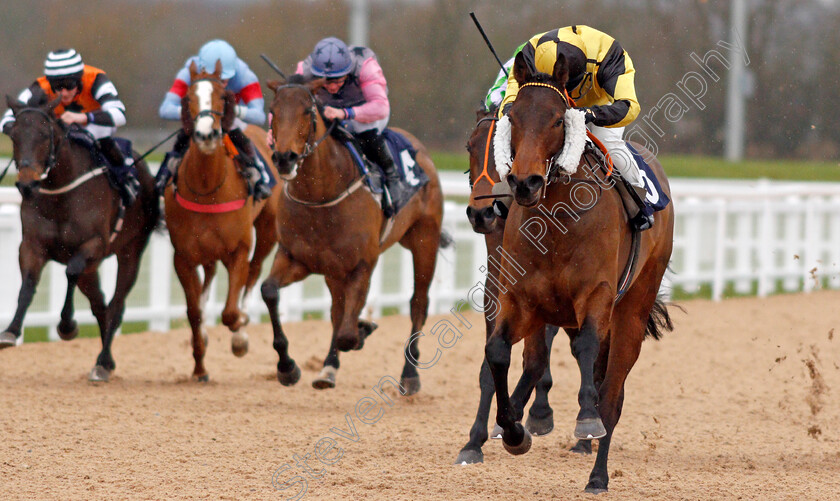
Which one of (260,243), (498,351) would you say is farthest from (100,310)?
(498,351)

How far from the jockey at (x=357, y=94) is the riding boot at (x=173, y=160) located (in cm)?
99

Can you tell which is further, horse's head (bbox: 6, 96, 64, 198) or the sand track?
horse's head (bbox: 6, 96, 64, 198)

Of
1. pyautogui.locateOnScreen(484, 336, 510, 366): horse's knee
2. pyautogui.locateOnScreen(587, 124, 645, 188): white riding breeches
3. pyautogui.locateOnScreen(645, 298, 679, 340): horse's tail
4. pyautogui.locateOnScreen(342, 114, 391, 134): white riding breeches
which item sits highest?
pyautogui.locateOnScreen(342, 114, 391, 134): white riding breeches

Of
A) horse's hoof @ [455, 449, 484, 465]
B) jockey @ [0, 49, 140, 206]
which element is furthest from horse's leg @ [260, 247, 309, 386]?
horse's hoof @ [455, 449, 484, 465]

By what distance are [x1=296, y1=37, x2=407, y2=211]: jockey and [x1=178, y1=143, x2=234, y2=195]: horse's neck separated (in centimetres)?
74

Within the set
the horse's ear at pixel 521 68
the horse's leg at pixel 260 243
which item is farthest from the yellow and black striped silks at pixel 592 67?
the horse's leg at pixel 260 243

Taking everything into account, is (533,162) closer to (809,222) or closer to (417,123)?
(809,222)

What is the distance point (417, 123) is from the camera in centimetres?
2656

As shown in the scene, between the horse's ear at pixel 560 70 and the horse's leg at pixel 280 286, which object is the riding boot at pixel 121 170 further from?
the horse's ear at pixel 560 70

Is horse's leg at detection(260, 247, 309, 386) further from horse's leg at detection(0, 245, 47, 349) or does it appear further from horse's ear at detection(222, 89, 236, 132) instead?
horse's leg at detection(0, 245, 47, 349)

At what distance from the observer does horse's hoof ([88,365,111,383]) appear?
706 cm

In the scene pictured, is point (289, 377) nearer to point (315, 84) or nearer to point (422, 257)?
point (422, 257)

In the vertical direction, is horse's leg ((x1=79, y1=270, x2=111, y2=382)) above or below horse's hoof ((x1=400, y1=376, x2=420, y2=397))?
above

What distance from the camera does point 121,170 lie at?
23.0ft
